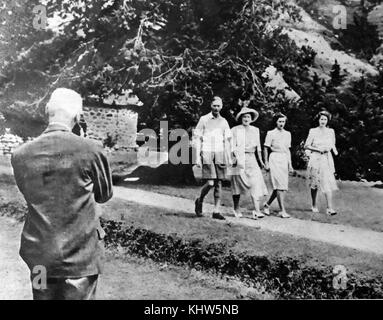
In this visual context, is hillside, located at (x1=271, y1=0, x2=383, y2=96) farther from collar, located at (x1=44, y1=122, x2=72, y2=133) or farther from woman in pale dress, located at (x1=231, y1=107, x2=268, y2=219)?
collar, located at (x1=44, y1=122, x2=72, y2=133)

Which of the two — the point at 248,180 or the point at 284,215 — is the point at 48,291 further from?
the point at 284,215

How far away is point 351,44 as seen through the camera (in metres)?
16.8

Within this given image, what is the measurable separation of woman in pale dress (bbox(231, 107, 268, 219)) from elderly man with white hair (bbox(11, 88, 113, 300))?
5.24 m

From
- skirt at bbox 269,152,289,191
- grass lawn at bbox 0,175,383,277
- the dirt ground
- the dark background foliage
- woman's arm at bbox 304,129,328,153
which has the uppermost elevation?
the dark background foliage

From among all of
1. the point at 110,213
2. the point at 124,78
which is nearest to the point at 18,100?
the point at 124,78

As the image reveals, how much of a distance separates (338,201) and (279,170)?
102 inches

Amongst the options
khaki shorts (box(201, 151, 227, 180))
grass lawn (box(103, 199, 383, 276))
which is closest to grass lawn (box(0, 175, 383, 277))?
grass lawn (box(103, 199, 383, 276))

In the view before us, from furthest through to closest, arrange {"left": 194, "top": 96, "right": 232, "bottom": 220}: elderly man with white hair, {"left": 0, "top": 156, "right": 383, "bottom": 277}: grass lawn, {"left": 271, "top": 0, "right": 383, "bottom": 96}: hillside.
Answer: {"left": 271, "top": 0, "right": 383, "bottom": 96}: hillside, {"left": 194, "top": 96, "right": 232, "bottom": 220}: elderly man with white hair, {"left": 0, "top": 156, "right": 383, "bottom": 277}: grass lawn

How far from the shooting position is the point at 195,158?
13398mm

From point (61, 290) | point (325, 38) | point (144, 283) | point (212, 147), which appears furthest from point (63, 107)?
point (325, 38)

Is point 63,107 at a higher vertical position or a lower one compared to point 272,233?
higher

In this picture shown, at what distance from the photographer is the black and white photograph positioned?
339cm
